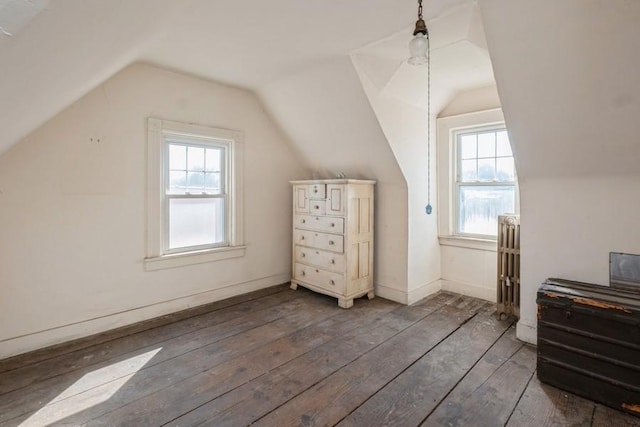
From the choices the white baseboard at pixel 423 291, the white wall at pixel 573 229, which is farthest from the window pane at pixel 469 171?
the white baseboard at pixel 423 291

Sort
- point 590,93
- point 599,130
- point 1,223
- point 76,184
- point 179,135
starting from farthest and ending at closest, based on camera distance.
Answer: point 179,135, point 76,184, point 1,223, point 599,130, point 590,93

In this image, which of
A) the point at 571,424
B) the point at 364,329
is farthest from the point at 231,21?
the point at 571,424

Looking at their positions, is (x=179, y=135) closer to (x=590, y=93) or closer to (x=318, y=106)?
(x=318, y=106)

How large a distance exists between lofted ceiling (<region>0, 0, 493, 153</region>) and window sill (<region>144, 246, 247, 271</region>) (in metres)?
1.38

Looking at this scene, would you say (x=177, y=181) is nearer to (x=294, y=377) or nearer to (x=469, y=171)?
(x=294, y=377)

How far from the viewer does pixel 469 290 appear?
360cm

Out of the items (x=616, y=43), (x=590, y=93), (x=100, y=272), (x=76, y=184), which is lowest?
(x=100, y=272)

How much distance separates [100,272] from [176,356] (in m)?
1.04

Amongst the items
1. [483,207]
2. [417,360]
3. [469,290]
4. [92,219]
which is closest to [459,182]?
[483,207]

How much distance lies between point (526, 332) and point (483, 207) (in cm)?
138

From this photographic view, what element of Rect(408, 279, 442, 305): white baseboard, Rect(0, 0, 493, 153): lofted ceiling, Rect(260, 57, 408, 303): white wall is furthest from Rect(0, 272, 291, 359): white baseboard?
Rect(408, 279, 442, 305): white baseboard

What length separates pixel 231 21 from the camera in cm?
213

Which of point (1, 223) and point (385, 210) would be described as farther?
point (385, 210)

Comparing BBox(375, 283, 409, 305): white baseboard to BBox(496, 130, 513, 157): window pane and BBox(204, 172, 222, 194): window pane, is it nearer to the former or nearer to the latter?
BBox(496, 130, 513, 157): window pane
